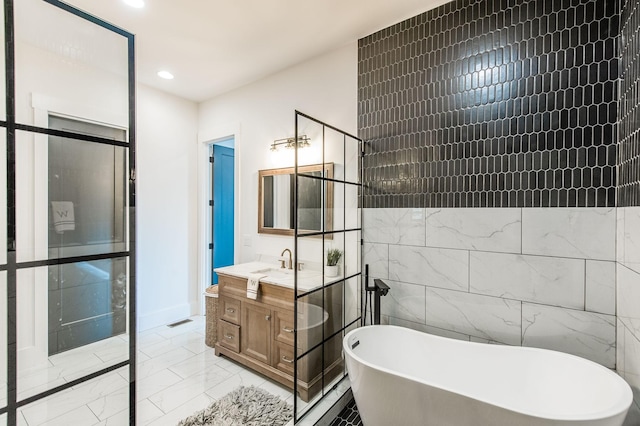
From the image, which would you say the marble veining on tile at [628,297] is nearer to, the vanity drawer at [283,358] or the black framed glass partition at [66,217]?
the vanity drawer at [283,358]

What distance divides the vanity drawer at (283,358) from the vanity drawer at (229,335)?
0.48 m

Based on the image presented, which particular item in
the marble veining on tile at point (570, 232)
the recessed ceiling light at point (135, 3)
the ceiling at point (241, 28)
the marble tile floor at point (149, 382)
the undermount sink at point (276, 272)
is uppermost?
the ceiling at point (241, 28)

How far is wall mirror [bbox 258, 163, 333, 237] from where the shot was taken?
1.92m

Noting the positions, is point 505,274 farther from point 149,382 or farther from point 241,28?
point 149,382

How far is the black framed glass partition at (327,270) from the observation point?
189cm

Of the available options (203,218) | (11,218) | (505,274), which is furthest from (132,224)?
(203,218)

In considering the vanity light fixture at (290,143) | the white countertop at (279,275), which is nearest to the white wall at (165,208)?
the white countertop at (279,275)

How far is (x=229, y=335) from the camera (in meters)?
2.75

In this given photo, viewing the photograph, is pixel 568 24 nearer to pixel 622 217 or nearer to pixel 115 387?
pixel 622 217

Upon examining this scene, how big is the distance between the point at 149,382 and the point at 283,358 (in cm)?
119

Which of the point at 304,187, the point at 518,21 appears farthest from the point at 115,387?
the point at 518,21

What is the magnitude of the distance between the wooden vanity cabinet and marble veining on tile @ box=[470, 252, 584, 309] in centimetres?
126

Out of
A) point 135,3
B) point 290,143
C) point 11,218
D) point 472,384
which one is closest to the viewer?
point 11,218

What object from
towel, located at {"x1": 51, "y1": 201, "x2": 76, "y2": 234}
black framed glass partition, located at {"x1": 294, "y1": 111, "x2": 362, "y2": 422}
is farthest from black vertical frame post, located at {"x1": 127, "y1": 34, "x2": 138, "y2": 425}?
black framed glass partition, located at {"x1": 294, "y1": 111, "x2": 362, "y2": 422}
